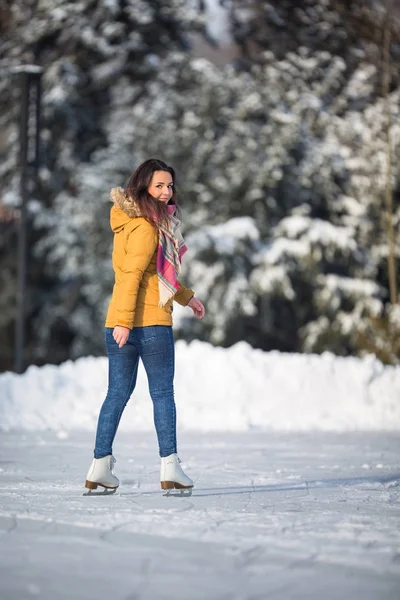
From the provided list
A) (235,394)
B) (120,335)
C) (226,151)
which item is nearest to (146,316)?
(120,335)

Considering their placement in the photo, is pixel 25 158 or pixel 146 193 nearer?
pixel 146 193

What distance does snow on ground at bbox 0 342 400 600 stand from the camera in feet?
10.9

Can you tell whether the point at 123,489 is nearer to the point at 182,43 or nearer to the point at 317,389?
the point at 317,389

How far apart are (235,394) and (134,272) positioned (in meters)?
6.71

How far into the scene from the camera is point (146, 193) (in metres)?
5.39

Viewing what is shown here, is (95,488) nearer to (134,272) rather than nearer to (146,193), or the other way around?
(134,272)

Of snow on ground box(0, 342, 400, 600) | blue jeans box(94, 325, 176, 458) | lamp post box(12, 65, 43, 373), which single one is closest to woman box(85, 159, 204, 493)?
blue jeans box(94, 325, 176, 458)

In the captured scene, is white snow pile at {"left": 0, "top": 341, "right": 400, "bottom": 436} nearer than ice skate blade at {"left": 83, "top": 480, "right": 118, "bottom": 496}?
No

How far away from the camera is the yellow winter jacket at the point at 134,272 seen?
5.14m

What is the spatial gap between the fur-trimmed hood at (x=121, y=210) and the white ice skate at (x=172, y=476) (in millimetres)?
1165

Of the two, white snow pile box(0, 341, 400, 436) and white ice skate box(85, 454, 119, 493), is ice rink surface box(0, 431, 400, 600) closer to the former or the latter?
white ice skate box(85, 454, 119, 493)

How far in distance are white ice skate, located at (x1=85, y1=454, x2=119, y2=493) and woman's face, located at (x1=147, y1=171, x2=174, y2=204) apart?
4.33ft

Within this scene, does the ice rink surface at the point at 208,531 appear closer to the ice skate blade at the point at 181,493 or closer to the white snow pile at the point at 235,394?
Result: the ice skate blade at the point at 181,493

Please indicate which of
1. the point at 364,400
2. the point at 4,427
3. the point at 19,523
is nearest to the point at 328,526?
the point at 19,523
